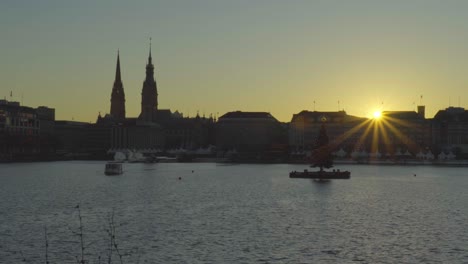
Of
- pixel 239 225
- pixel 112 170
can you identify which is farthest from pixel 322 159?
pixel 239 225

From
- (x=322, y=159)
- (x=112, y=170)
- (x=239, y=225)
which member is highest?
(x=322, y=159)

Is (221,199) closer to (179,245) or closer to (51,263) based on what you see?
(179,245)

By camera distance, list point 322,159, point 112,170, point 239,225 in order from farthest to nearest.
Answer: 1. point 112,170
2. point 322,159
3. point 239,225

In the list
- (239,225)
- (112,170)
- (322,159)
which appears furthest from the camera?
(112,170)

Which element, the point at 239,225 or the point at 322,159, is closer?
the point at 239,225

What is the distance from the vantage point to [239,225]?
65.3 m

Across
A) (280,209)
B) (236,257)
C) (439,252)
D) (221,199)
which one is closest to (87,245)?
(236,257)

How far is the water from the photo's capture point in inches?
1970

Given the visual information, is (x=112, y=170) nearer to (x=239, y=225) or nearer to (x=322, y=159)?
(x=322, y=159)

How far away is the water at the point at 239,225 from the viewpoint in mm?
50031

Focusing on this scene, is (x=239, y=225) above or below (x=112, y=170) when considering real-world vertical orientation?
below

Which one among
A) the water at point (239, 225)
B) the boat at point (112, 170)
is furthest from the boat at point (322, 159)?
the boat at point (112, 170)

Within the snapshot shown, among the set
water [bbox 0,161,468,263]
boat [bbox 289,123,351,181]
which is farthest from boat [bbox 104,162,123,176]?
water [bbox 0,161,468,263]

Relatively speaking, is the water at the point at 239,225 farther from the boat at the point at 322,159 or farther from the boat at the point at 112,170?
the boat at the point at 112,170
